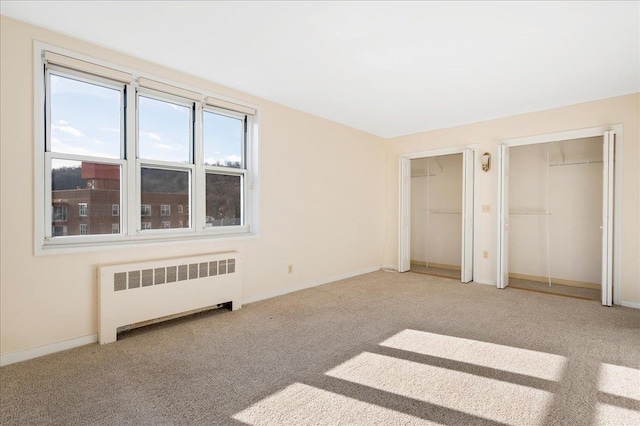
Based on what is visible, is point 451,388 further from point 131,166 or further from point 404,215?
point 404,215

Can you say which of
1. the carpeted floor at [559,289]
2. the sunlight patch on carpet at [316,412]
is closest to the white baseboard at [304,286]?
the sunlight patch on carpet at [316,412]

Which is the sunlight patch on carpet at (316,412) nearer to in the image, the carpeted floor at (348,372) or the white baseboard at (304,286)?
the carpeted floor at (348,372)

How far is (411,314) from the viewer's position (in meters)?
3.61

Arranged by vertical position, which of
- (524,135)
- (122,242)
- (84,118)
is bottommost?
(122,242)

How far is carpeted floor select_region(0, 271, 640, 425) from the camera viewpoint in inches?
73.0

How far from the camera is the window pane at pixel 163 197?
3238 mm

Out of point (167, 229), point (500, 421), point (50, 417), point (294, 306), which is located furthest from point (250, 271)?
point (500, 421)

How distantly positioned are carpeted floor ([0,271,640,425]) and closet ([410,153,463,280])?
275 cm

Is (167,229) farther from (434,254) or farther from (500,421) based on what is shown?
(434,254)

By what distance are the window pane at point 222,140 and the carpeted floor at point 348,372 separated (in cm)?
179

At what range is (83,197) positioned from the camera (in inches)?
113

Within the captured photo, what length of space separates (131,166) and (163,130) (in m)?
0.55

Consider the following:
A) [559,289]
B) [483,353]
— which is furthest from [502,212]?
[483,353]

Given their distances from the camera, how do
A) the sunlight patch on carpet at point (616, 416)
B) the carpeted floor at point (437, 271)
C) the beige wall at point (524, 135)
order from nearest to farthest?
the sunlight patch on carpet at point (616, 416) < the beige wall at point (524, 135) < the carpeted floor at point (437, 271)
